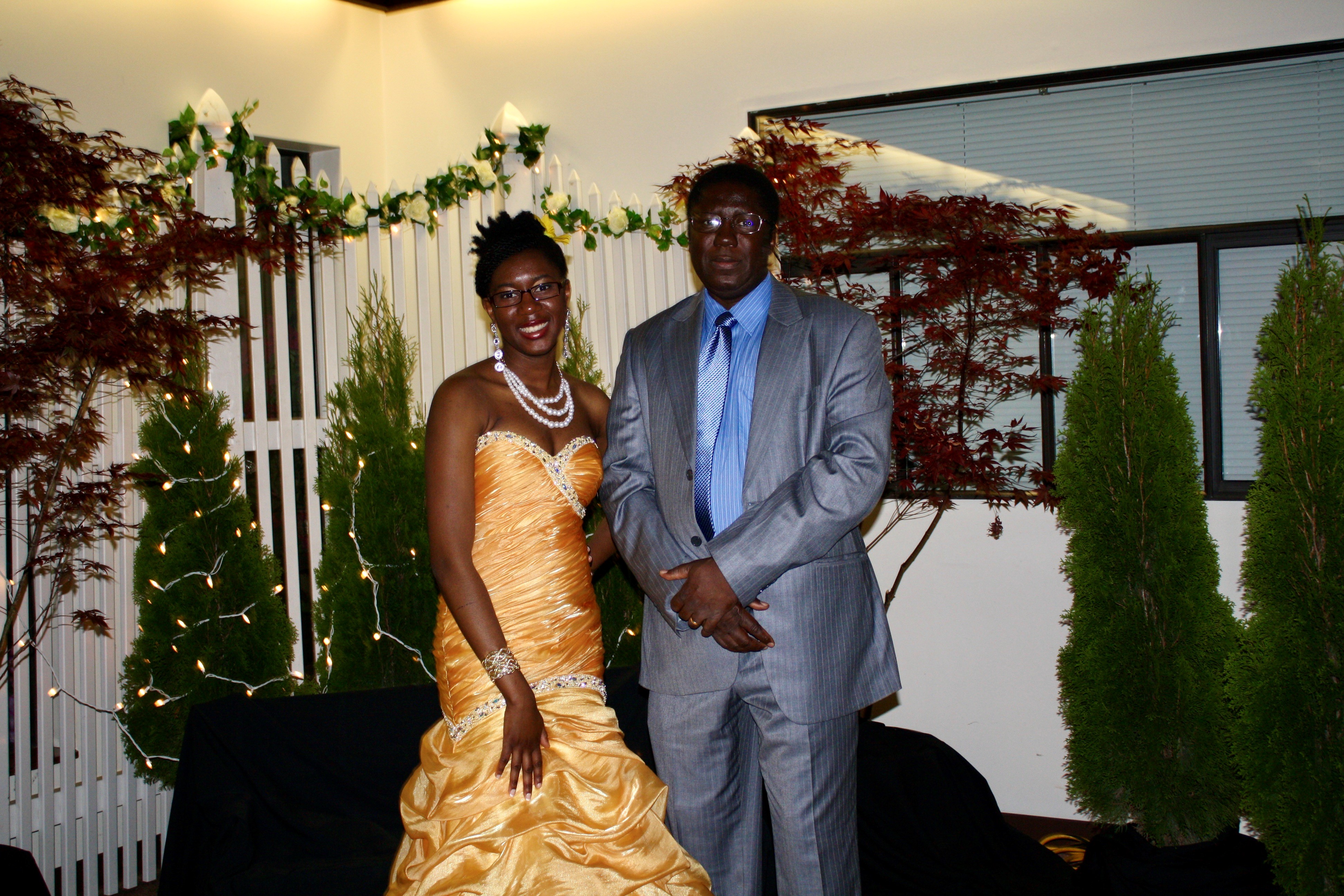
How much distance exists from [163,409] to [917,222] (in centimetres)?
291

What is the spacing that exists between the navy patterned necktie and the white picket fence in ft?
7.80

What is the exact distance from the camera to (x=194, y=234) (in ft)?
10.9

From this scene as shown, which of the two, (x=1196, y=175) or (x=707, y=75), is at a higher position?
(x=707, y=75)

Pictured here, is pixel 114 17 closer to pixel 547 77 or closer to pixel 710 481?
pixel 547 77

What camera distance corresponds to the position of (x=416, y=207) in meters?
4.37

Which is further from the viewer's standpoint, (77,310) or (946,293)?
(946,293)

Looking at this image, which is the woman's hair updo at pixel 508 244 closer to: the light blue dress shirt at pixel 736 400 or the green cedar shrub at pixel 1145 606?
the light blue dress shirt at pixel 736 400

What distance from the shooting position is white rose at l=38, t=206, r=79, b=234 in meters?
3.53

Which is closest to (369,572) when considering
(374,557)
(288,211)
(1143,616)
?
(374,557)

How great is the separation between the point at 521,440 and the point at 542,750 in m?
0.69

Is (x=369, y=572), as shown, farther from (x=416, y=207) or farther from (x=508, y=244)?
(x=508, y=244)

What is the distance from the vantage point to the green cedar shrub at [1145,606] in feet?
9.82

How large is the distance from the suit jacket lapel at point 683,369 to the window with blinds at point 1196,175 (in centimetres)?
244

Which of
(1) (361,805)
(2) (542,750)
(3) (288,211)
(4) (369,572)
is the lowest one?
(1) (361,805)
